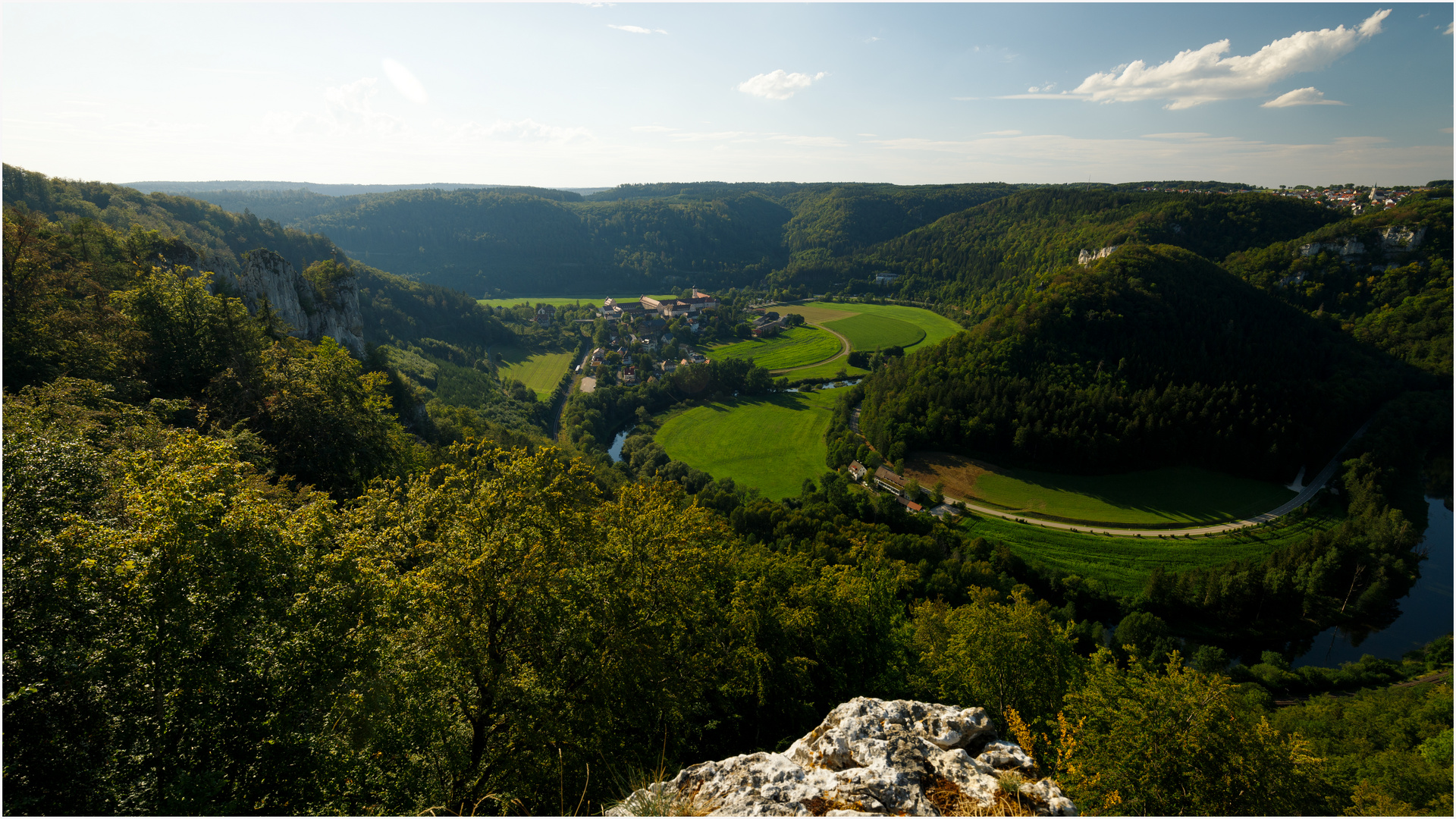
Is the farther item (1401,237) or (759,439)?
(1401,237)

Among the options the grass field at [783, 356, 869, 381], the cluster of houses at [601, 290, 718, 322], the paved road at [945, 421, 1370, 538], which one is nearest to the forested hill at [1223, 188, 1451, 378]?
the paved road at [945, 421, 1370, 538]

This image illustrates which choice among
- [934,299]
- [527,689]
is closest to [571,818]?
[527,689]

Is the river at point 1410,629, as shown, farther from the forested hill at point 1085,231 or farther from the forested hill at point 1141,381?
the forested hill at point 1085,231

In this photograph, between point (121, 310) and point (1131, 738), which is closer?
point (1131, 738)

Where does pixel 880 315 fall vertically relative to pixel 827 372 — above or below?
above

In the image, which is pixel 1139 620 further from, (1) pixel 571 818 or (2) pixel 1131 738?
(1) pixel 571 818

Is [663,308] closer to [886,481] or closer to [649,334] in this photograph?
[649,334]

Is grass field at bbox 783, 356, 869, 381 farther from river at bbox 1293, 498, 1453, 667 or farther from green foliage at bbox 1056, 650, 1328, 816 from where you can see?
green foliage at bbox 1056, 650, 1328, 816

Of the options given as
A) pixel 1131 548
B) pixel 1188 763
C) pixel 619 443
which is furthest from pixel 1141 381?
pixel 1188 763
